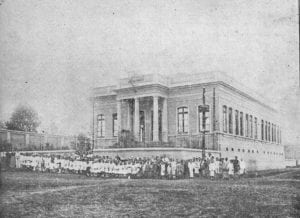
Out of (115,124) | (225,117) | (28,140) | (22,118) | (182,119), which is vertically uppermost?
(225,117)

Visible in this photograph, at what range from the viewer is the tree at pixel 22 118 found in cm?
912

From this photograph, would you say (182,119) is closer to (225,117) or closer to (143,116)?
(143,116)

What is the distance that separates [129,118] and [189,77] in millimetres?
5219

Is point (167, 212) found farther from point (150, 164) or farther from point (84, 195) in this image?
point (150, 164)

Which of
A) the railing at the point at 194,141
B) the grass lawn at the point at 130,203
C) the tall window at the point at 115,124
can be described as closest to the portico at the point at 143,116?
the tall window at the point at 115,124

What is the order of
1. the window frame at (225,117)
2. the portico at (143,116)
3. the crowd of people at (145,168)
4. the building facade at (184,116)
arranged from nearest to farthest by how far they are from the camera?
the crowd of people at (145,168)
the building facade at (184,116)
the portico at (143,116)
the window frame at (225,117)

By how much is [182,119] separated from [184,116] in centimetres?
26

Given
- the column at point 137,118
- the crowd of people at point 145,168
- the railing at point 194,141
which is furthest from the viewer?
the column at point 137,118

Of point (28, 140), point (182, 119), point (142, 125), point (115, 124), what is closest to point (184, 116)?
point (182, 119)

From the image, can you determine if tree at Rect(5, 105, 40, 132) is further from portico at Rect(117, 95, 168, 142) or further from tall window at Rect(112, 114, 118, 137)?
tall window at Rect(112, 114, 118, 137)

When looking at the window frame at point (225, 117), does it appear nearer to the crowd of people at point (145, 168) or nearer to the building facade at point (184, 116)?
the building facade at point (184, 116)

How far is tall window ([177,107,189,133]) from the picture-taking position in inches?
1066

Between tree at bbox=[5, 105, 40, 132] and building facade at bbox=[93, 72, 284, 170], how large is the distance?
15.3 meters

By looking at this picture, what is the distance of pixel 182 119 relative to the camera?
1081 inches
